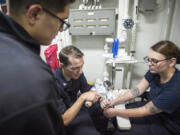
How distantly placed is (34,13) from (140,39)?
70.3 inches

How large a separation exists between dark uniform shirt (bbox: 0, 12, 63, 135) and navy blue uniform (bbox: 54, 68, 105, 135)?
1.75ft

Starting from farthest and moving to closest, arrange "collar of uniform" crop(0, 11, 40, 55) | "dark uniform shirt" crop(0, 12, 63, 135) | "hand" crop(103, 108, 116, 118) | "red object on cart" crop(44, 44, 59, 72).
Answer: "red object on cart" crop(44, 44, 59, 72)
"hand" crop(103, 108, 116, 118)
"collar of uniform" crop(0, 11, 40, 55)
"dark uniform shirt" crop(0, 12, 63, 135)

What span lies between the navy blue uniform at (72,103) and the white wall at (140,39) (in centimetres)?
81

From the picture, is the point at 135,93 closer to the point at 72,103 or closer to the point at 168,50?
the point at 168,50

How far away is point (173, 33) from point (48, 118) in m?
2.06

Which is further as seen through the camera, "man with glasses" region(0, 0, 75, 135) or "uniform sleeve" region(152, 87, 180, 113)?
"uniform sleeve" region(152, 87, 180, 113)

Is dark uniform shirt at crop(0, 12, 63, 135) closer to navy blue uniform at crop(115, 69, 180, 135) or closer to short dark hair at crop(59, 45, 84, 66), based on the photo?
short dark hair at crop(59, 45, 84, 66)

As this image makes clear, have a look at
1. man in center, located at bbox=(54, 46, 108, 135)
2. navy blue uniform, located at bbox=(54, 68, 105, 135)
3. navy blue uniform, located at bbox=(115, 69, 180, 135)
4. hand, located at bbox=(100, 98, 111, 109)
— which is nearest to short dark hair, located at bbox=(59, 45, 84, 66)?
man in center, located at bbox=(54, 46, 108, 135)

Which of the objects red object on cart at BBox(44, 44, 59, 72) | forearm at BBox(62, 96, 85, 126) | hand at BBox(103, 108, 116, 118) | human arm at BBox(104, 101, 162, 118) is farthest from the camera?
red object on cart at BBox(44, 44, 59, 72)

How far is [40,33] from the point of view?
47cm

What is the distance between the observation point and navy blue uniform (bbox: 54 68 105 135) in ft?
3.11

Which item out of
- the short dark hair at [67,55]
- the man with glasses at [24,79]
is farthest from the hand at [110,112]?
the man with glasses at [24,79]

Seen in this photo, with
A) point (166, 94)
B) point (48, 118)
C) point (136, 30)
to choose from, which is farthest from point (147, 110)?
point (136, 30)

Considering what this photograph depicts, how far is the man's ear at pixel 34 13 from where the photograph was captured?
1.35ft
